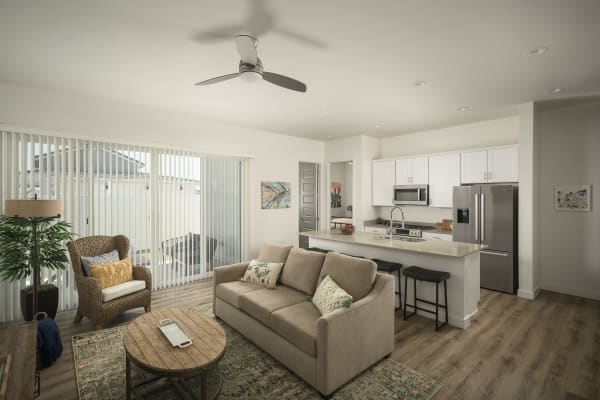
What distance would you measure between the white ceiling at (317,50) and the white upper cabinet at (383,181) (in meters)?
2.02

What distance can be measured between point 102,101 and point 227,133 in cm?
194

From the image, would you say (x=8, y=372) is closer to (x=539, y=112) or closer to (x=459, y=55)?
(x=459, y=55)

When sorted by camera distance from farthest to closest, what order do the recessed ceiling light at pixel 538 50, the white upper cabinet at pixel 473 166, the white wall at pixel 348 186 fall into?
the white wall at pixel 348 186 → the white upper cabinet at pixel 473 166 → the recessed ceiling light at pixel 538 50

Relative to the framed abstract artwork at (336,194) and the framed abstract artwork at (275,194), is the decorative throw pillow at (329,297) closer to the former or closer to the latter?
the framed abstract artwork at (275,194)

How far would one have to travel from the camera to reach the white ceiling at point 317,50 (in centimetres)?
210

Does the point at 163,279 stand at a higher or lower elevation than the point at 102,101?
lower

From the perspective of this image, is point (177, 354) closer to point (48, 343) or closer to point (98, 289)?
point (48, 343)

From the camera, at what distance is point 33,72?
315 centimetres

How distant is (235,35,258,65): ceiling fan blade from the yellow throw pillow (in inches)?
111

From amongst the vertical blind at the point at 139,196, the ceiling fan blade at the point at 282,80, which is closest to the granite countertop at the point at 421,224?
the vertical blind at the point at 139,196

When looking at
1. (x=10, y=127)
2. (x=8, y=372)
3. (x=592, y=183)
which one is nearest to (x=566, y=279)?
(x=592, y=183)

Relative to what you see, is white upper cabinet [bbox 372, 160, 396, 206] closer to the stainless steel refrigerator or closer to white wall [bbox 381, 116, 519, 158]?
white wall [bbox 381, 116, 519, 158]

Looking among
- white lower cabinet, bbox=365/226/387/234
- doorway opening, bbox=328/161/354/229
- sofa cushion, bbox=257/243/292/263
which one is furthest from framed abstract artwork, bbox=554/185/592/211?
sofa cushion, bbox=257/243/292/263

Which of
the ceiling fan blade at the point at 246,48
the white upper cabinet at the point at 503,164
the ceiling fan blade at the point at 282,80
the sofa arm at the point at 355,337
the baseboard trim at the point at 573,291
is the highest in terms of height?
the ceiling fan blade at the point at 246,48
